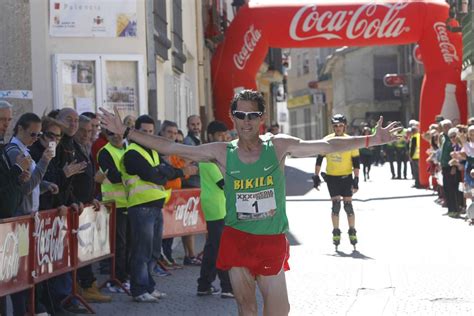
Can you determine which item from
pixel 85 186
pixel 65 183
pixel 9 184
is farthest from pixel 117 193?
pixel 9 184

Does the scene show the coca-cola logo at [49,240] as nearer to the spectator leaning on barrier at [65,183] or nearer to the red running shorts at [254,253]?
the spectator leaning on barrier at [65,183]

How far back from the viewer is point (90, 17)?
49.2 feet

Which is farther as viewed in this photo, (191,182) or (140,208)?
(191,182)

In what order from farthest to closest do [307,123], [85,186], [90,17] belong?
1. [307,123]
2. [90,17]
3. [85,186]

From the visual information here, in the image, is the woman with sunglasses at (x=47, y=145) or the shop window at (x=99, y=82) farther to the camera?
the shop window at (x=99, y=82)

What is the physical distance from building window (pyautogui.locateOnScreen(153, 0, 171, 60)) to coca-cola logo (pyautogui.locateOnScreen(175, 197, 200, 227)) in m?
4.19

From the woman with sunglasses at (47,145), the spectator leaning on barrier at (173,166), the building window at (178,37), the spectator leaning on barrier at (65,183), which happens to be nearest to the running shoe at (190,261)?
the spectator leaning on barrier at (173,166)

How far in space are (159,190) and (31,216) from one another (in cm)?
216

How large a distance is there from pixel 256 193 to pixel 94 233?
12.6 feet

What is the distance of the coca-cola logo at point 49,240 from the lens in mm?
8461

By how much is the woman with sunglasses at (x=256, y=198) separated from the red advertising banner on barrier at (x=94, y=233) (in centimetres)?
315

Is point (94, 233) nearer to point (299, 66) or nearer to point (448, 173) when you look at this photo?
point (448, 173)

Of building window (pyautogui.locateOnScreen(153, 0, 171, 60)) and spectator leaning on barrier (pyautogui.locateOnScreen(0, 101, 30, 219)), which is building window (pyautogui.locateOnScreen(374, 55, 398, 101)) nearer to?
building window (pyautogui.locateOnScreen(153, 0, 171, 60))

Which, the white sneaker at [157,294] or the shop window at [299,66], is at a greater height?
the shop window at [299,66]
